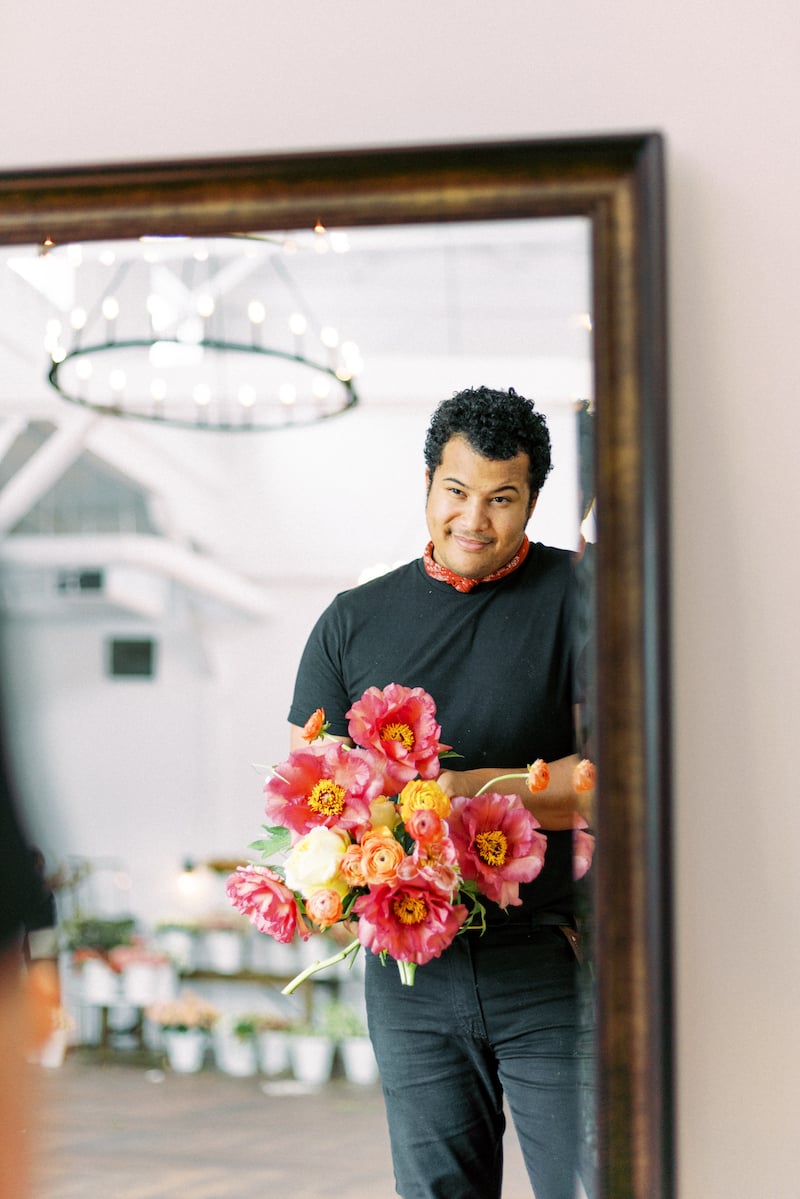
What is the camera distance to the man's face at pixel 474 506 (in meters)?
1.03

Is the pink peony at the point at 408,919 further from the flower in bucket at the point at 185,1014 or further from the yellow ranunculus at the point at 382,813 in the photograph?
the flower in bucket at the point at 185,1014

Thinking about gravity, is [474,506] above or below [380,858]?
above

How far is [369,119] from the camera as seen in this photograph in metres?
1.04

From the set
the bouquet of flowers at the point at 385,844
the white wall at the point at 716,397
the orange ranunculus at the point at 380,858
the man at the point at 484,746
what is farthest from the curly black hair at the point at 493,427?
the orange ranunculus at the point at 380,858

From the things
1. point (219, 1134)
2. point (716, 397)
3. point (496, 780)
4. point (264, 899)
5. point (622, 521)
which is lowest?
point (219, 1134)

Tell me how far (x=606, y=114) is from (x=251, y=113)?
339mm

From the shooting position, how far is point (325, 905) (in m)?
0.97

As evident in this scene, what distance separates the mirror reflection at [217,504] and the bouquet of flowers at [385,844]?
33mm

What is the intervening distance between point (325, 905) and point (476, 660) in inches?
10.6

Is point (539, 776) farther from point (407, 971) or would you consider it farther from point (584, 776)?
point (407, 971)

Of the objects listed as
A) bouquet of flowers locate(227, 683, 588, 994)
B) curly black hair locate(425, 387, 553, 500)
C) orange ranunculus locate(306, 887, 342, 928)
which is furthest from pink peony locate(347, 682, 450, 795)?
curly black hair locate(425, 387, 553, 500)

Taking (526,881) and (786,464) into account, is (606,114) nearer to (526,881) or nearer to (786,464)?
(786,464)

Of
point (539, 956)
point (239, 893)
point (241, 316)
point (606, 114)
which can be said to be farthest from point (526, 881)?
point (606, 114)

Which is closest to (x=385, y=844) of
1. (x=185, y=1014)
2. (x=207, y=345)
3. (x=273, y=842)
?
(x=273, y=842)
